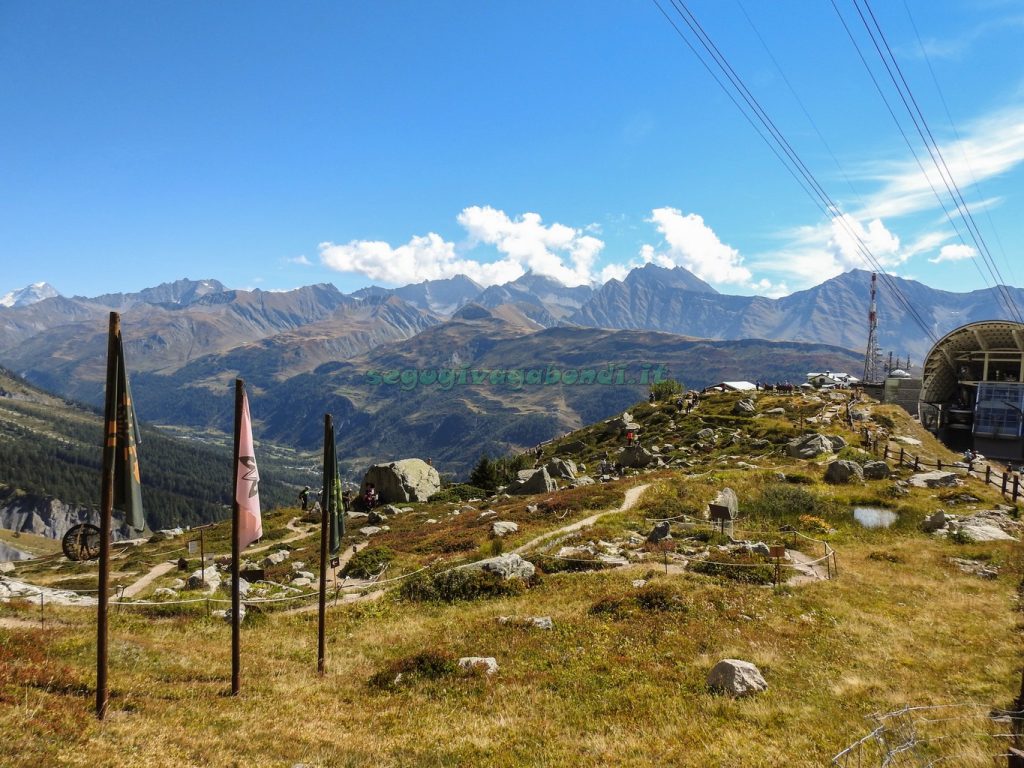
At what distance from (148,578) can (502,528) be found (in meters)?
27.3

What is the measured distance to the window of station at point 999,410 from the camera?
89.3 meters

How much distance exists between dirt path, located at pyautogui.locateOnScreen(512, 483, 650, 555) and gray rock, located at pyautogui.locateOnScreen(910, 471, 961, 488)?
2188cm

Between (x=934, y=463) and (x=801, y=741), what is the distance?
5382cm

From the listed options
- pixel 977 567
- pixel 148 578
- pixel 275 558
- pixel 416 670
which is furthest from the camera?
pixel 275 558

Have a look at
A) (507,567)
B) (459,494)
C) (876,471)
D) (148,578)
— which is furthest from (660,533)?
(459,494)

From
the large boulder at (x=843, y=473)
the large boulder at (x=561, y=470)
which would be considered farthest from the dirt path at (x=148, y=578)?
the large boulder at (x=843, y=473)

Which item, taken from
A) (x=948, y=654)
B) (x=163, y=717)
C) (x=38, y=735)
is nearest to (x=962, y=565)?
(x=948, y=654)

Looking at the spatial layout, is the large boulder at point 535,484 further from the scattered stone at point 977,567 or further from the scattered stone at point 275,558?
the scattered stone at point 977,567

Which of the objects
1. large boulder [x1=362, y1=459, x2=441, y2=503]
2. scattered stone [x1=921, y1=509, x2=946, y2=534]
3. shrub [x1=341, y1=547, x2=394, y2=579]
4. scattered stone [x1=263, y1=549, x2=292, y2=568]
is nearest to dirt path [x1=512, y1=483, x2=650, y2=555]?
shrub [x1=341, y1=547, x2=394, y2=579]

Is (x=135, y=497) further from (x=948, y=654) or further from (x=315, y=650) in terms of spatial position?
(x=948, y=654)

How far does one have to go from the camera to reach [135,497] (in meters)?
12.5

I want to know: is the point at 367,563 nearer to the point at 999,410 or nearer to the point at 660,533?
the point at 660,533

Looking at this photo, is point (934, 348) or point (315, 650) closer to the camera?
point (315, 650)

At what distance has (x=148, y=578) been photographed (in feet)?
137
